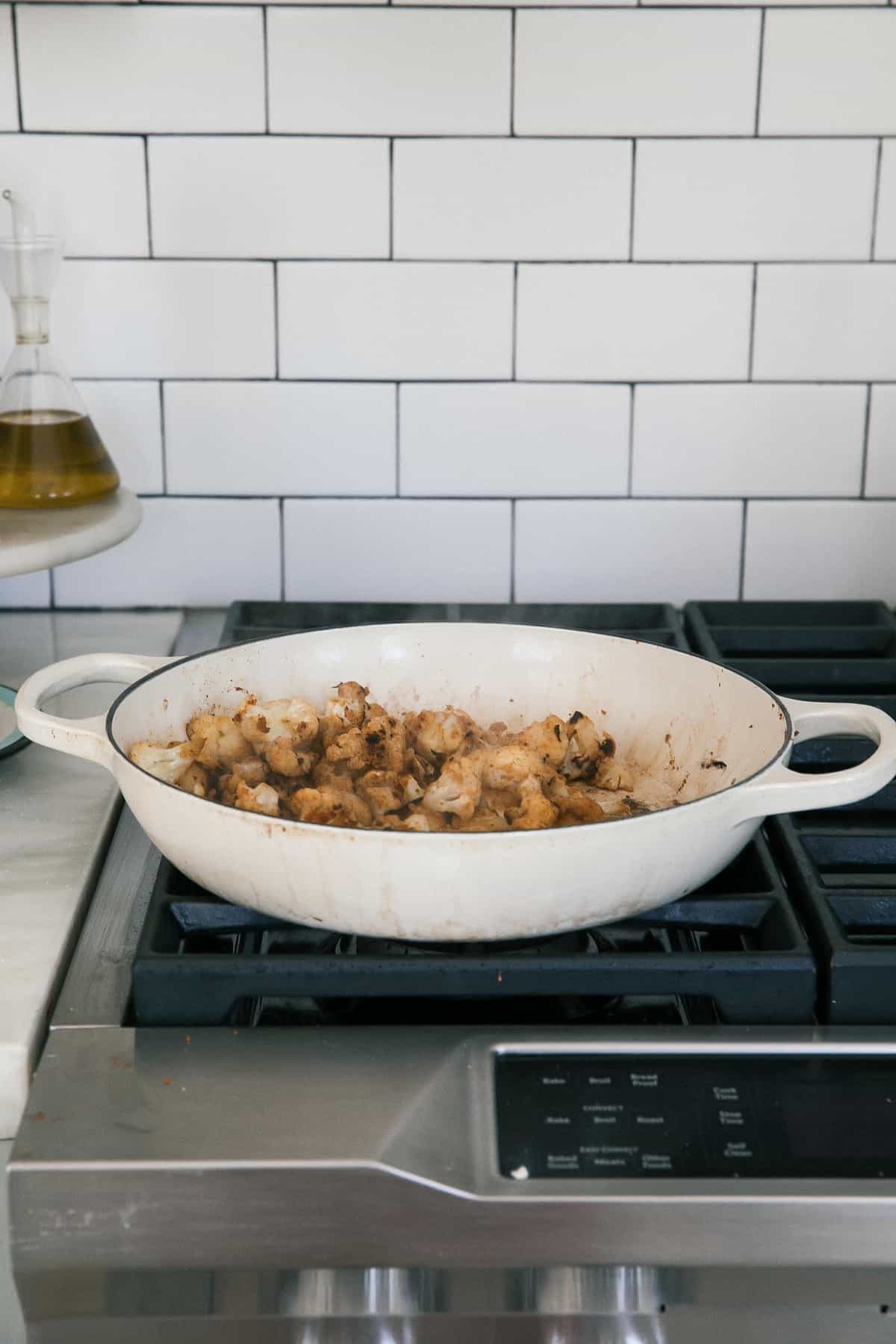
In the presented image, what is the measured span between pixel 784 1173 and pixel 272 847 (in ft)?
0.89

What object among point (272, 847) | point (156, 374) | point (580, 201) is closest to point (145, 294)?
point (156, 374)

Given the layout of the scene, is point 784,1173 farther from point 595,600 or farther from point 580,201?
point 580,201

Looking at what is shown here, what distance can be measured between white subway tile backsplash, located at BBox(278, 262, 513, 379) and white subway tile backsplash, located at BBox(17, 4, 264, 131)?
0.15 metres

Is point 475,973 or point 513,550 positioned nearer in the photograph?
point 475,973

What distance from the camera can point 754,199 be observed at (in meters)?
1.21

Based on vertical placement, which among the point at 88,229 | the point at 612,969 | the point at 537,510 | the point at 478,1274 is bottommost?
the point at 478,1274

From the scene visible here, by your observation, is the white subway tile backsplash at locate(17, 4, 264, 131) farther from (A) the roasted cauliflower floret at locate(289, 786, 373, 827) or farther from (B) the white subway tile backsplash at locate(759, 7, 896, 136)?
(A) the roasted cauliflower floret at locate(289, 786, 373, 827)

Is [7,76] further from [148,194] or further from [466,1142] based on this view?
[466,1142]

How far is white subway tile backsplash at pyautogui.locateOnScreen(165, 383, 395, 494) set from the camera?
4.14ft

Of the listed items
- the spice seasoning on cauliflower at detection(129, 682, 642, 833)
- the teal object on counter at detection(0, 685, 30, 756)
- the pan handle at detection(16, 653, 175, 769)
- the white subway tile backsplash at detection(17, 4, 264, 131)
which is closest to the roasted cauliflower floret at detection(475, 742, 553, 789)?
the spice seasoning on cauliflower at detection(129, 682, 642, 833)

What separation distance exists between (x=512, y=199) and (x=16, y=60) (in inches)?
17.2

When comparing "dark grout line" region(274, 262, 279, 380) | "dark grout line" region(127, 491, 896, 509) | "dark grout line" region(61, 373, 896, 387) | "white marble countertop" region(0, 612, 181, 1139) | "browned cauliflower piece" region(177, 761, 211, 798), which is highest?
"dark grout line" region(274, 262, 279, 380)

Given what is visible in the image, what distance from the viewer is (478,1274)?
0.62 metres

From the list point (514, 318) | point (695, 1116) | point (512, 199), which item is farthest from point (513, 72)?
point (695, 1116)
